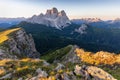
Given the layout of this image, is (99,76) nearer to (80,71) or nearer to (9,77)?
(80,71)

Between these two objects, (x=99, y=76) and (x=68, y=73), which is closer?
(x=68, y=73)

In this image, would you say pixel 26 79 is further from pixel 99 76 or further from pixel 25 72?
pixel 99 76

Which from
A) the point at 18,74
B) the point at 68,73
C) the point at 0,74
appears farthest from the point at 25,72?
the point at 68,73

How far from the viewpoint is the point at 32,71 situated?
459 ft

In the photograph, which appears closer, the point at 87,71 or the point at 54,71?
the point at 54,71

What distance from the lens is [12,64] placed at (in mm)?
164625

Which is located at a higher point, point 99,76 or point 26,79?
point 26,79

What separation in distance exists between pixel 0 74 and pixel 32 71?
18.0 meters

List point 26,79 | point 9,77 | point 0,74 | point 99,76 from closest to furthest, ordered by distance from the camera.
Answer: point 26,79, point 9,77, point 0,74, point 99,76

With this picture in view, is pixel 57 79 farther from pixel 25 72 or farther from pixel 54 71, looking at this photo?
pixel 25 72

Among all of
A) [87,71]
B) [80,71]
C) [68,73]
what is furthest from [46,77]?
[87,71]

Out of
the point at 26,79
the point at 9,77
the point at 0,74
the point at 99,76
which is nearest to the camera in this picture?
the point at 26,79

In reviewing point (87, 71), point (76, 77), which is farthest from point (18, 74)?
point (87, 71)

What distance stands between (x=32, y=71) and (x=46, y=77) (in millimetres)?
16726
